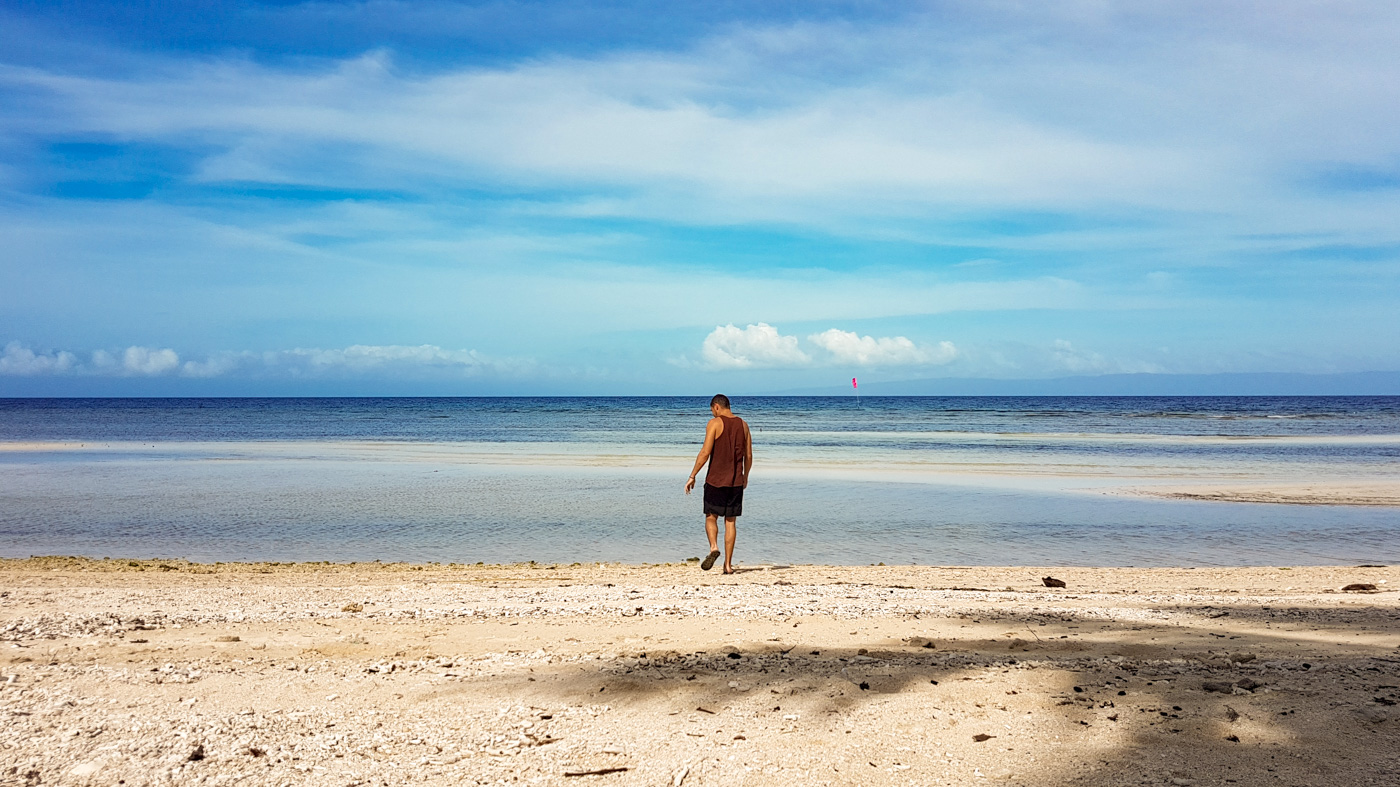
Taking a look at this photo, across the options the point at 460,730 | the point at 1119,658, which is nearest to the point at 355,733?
the point at 460,730

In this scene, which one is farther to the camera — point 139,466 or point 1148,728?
point 139,466

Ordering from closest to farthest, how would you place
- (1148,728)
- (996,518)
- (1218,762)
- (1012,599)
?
(1218,762)
(1148,728)
(1012,599)
(996,518)

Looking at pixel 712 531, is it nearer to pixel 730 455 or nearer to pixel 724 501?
pixel 724 501

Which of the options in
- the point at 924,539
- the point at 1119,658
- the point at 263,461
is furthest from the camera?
the point at 263,461

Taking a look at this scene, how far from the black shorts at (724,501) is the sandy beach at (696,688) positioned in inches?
76.7

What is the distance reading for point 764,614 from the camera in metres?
7.55

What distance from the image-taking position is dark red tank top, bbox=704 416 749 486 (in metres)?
10.4

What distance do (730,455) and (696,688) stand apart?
528 centimetres

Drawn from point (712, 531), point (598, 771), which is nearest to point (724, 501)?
point (712, 531)

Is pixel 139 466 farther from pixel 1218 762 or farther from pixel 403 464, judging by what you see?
pixel 1218 762

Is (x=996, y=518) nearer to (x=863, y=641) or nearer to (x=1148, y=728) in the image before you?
(x=863, y=641)

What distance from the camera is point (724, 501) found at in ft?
34.7

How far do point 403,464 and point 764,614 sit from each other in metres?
22.3

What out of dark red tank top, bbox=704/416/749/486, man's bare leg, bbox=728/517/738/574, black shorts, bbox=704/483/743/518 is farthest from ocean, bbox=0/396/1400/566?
dark red tank top, bbox=704/416/749/486
